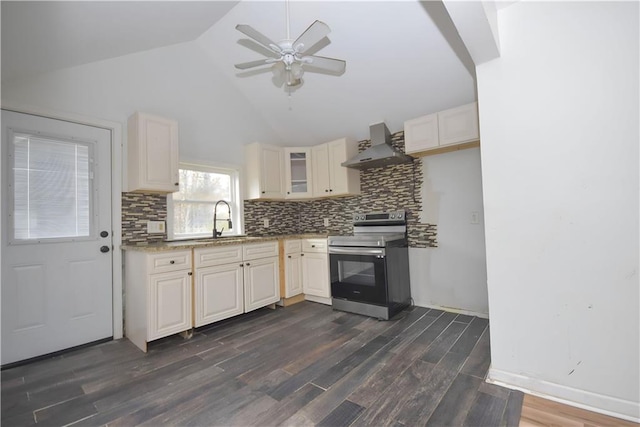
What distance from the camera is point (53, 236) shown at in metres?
2.37

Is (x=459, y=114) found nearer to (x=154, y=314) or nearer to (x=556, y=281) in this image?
(x=556, y=281)

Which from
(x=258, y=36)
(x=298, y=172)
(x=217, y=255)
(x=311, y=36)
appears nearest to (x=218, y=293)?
(x=217, y=255)

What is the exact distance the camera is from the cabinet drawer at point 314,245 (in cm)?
353

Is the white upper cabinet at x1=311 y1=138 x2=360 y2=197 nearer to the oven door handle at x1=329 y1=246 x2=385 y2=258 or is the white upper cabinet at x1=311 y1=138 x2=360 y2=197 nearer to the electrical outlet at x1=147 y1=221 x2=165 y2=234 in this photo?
the oven door handle at x1=329 y1=246 x2=385 y2=258

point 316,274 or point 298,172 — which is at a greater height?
point 298,172

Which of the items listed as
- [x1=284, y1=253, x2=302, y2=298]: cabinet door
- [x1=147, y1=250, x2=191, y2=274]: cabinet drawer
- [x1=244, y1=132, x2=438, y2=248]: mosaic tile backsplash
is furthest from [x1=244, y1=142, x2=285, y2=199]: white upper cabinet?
[x1=147, y1=250, x2=191, y2=274]: cabinet drawer

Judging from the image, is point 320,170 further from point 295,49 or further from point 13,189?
point 13,189

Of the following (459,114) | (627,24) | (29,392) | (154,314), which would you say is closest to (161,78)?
(154,314)

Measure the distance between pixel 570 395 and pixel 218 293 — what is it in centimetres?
A: 275

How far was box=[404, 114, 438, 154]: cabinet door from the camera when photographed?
119 inches

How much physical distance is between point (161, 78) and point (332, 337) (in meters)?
3.24

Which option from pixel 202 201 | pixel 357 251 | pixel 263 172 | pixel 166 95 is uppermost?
pixel 166 95

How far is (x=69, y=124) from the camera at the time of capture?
98.0 inches

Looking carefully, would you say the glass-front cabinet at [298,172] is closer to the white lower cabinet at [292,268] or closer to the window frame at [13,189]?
the white lower cabinet at [292,268]
